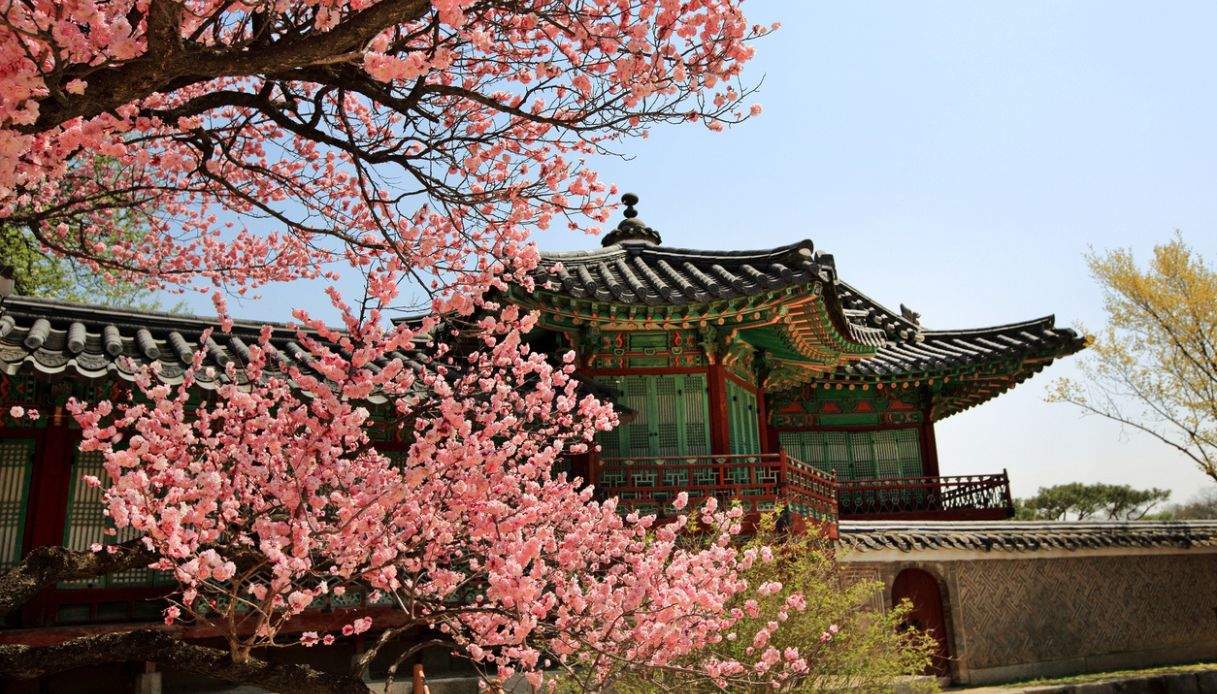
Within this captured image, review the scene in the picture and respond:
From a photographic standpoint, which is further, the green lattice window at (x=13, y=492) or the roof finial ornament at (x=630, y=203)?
the roof finial ornament at (x=630, y=203)

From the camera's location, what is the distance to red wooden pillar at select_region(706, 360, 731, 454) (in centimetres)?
1197

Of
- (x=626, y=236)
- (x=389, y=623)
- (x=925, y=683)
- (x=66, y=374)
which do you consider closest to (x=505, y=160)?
(x=66, y=374)

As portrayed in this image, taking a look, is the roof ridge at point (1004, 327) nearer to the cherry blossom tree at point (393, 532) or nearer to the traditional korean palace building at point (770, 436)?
the traditional korean palace building at point (770, 436)

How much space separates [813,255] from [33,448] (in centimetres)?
914

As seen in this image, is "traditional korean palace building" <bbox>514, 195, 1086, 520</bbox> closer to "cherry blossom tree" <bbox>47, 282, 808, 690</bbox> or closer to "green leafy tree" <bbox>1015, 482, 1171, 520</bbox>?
"cherry blossom tree" <bbox>47, 282, 808, 690</bbox>

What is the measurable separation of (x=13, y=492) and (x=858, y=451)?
14.6 metres

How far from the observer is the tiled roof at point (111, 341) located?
759 centimetres

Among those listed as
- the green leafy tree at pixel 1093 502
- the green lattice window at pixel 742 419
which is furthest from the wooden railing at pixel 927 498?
the green leafy tree at pixel 1093 502

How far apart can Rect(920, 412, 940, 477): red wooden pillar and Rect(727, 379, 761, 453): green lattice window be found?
5569 millimetres

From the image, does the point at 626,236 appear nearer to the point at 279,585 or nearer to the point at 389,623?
the point at 389,623

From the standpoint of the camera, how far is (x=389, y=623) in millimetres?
9086

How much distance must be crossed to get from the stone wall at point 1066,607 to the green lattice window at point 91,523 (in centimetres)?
935

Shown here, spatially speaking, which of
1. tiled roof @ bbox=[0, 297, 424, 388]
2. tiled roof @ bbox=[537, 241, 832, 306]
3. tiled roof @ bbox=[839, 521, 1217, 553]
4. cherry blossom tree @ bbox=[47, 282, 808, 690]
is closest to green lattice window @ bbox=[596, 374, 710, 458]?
tiled roof @ bbox=[537, 241, 832, 306]

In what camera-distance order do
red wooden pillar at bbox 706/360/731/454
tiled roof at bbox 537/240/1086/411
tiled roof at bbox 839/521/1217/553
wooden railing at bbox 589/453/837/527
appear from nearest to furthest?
wooden railing at bbox 589/453/837/527 → tiled roof at bbox 537/240/1086/411 → red wooden pillar at bbox 706/360/731/454 → tiled roof at bbox 839/521/1217/553
